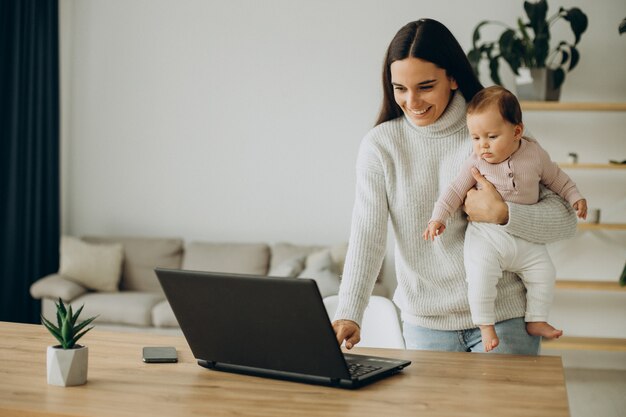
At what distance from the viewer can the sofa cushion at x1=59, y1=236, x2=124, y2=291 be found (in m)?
5.30

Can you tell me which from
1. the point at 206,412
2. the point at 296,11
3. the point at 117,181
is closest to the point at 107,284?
the point at 117,181

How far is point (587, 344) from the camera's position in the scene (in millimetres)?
4738

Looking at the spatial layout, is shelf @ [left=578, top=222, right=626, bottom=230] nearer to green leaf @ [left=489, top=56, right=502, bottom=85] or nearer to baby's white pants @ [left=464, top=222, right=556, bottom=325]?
green leaf @ [left=489, top=56, right=502, bottom=85]

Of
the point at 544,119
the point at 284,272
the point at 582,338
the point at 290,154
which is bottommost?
the point at 582,338

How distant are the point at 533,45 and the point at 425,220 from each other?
3.13 metres

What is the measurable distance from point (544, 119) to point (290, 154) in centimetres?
173

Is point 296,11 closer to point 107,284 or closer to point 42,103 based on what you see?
point 42,103

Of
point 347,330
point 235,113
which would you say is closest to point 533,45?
point 235,113

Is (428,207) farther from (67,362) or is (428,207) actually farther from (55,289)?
(55,289)

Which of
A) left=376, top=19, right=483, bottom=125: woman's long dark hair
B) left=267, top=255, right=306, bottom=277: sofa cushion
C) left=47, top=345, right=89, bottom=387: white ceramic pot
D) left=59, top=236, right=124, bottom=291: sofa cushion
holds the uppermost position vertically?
left=376, top=19, right=483, bottom=125: woman's long dark hair

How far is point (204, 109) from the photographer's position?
5.75m

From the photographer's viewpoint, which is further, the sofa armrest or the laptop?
the sofa armrest

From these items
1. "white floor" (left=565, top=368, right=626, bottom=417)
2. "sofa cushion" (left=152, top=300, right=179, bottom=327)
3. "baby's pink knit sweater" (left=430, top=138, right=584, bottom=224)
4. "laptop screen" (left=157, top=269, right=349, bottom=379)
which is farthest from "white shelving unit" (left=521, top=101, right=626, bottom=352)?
"laptop screen" (left=157, top=269, right=349, bottom=379)

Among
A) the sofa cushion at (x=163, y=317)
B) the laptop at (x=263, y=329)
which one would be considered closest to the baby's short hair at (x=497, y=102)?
the laptop at (x=263, y=329)
